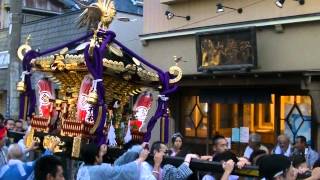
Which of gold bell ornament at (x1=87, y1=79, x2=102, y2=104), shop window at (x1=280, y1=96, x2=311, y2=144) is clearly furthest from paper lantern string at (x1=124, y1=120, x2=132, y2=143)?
shop window at (x1=280, y1=96, x2=311, y2=144)

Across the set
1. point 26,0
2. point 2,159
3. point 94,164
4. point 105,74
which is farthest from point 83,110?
point 26,0

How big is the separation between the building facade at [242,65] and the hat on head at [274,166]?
7.76 meters

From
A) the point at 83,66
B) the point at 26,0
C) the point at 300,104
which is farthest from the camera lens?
the point at 26,0

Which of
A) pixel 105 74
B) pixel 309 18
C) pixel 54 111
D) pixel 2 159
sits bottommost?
pixel 2 159

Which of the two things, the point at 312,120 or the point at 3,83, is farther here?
the point at 3,83

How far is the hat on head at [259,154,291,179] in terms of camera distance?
154 inches

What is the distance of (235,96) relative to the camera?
13547 millimetres

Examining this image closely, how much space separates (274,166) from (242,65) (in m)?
8.69

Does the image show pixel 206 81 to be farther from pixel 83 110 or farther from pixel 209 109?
pixel 83 110

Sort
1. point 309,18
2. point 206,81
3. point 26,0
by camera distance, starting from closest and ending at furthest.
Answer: point 309,18, point 206,81, point 26,0

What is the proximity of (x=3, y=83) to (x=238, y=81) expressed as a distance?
11604mm

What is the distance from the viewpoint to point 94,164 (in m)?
5.86

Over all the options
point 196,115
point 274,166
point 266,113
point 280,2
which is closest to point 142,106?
point 280,2

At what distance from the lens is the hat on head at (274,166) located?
12.9 feet
